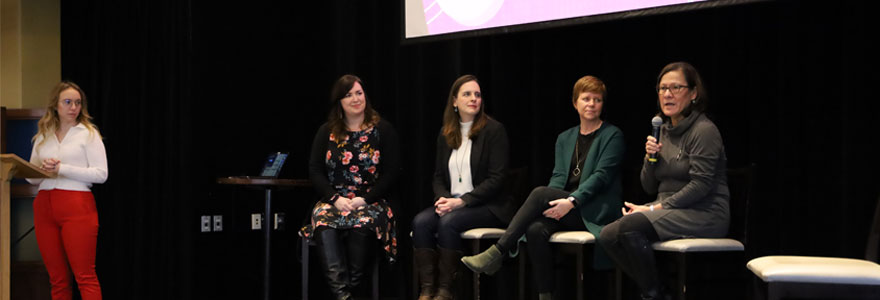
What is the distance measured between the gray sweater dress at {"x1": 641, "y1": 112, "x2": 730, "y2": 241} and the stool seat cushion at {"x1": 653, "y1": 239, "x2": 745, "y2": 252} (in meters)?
0.05

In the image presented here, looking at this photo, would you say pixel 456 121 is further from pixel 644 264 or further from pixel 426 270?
pixel 644 264

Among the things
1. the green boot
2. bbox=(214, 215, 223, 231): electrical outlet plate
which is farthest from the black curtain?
the green boot

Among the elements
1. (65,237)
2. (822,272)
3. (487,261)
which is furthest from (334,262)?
(822,272)

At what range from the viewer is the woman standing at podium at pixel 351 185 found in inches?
163

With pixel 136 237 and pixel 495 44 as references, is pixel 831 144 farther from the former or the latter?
pixel 136 237

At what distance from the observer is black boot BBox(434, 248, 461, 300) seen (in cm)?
387

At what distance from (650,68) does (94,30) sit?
134 inches

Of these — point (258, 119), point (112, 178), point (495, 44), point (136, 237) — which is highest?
point (495, 44)

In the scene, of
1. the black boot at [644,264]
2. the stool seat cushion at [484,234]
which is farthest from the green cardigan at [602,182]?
the stool seat cushion at [484,234]

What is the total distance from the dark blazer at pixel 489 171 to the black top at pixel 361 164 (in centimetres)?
30

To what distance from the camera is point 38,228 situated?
4.12 metres

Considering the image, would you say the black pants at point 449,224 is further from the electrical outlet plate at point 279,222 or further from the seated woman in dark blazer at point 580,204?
the electrical outlet plate at point 279,222

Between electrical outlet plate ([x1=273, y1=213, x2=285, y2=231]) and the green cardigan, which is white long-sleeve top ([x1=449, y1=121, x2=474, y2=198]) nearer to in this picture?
the green cardigan

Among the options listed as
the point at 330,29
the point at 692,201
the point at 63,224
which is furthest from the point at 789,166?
the point at 63,224
